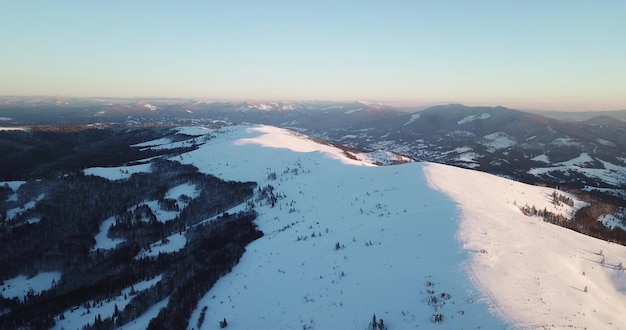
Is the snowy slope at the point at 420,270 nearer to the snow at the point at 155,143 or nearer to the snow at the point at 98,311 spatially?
the snow at the point at 98,311

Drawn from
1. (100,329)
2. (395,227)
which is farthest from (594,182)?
(100,329)

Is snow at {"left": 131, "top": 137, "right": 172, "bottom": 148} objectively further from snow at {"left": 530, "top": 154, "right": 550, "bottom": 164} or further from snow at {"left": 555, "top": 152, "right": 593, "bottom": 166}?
snow at {"left": 555, "top": 152, "right": 593, "bottom": 166}

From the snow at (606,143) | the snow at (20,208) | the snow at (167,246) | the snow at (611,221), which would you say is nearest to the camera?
the snow at (167,246)

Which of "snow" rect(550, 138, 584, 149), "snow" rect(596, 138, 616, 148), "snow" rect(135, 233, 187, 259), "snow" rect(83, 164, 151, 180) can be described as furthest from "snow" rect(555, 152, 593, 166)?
"snow" rect(135, 233, 187, 259)

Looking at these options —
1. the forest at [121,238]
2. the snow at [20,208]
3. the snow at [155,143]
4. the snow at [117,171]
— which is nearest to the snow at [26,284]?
the forest at [121,238]

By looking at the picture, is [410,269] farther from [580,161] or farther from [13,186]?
[580,161]
